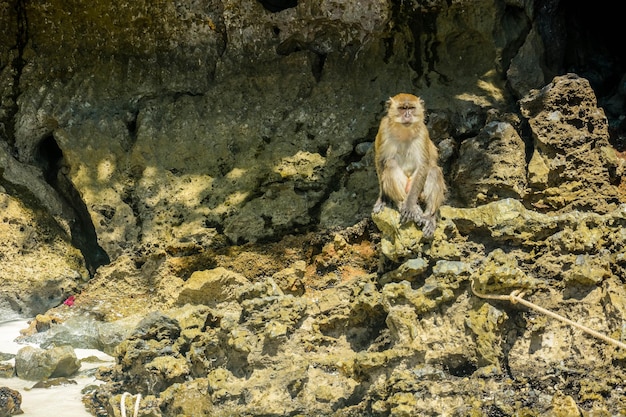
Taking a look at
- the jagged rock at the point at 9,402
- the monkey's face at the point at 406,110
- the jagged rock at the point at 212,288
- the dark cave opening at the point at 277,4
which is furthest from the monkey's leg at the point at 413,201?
the jagged rock at the point at 9,402

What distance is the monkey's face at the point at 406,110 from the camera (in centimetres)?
752

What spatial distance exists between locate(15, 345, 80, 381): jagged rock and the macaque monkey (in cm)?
279

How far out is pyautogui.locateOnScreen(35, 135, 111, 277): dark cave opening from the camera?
8828mm

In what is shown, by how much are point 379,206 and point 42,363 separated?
3000 mm

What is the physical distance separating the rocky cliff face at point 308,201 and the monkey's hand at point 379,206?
0.21m

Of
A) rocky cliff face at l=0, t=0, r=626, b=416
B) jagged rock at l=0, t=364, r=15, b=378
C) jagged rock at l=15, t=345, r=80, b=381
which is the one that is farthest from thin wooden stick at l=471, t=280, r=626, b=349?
jagged rock at l=0, t=364, r=15, b=378

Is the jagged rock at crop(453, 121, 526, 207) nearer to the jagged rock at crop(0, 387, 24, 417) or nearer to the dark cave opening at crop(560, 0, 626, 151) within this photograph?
the dark cave opening at crop(560, 0, 626, 151)

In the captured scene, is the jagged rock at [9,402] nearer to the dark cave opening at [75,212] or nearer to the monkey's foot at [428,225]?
the dark cave opening at [75,212]

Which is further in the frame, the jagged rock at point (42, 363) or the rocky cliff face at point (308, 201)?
the jagged rock at point (42, 363)

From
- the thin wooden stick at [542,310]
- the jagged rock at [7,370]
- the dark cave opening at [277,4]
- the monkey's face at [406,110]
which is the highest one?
the dark cave opening at [277,4]

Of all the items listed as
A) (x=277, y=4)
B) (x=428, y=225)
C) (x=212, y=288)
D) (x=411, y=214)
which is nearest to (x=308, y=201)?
(x=212, y=288)

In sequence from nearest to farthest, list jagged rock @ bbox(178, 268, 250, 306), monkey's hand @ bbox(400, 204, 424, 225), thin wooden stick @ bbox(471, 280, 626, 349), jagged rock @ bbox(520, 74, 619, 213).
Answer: thin wooden stick @ bbox(471, 280, 626, 349), monkey's hand @ bbox(400, 204, 424, 225), jagged rock @ bbox(520, 74, 619, 213), jagged rock @ bbox(178, 268, 250, 306)

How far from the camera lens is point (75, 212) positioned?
29.2ft

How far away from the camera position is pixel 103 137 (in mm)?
8555
